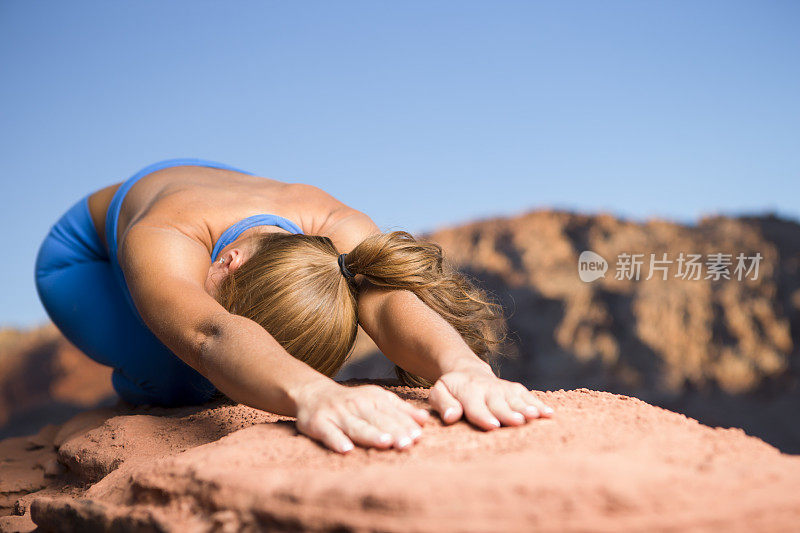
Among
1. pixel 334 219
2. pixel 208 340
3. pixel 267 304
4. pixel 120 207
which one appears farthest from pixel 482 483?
pixel 120 207

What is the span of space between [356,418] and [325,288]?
577 millimetres

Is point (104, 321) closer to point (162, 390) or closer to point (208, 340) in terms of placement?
point (162, 390)

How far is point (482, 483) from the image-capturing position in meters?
0.73

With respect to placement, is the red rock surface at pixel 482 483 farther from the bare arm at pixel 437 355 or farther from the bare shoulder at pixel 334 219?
the bare shoulder at pixel 334 219

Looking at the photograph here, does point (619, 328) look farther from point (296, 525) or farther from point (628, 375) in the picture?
point (296, 525)

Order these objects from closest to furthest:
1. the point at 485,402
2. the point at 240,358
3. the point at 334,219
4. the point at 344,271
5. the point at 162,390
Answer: the point at 485,402, the point at 240,358, the point at 344,271, the point at 334,219, the point at 162,390

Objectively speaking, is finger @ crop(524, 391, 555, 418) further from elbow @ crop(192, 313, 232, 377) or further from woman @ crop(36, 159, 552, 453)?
elbow @ crop(192, 313, 232, 377)

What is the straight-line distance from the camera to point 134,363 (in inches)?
88.7

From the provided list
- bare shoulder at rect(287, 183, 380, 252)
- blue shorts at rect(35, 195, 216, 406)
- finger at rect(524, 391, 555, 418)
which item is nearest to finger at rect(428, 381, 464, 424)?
finger at rect(524, 391, 555, 418)

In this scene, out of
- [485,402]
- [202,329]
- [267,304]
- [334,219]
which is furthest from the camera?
[334,219]

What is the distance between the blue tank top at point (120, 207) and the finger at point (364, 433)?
85 centimetres

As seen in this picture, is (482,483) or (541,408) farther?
(541,408)

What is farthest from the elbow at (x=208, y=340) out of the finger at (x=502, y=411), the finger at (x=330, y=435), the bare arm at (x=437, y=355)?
the finger at (x=502, y=411)

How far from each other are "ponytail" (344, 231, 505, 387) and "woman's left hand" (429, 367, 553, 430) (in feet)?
1.67
